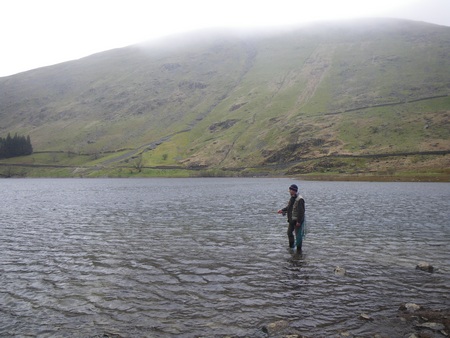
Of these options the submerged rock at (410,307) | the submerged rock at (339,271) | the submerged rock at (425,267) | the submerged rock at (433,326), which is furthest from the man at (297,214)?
the submerged rock at (433,326)

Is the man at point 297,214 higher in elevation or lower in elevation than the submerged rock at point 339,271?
higher

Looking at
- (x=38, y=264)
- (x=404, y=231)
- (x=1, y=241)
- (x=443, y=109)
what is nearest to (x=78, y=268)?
(x=38, y=264)

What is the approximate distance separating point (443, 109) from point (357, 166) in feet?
200

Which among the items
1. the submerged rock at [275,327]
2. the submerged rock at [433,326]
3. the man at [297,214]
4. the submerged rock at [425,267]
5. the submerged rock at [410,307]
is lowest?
the submerged rock at [425,267]

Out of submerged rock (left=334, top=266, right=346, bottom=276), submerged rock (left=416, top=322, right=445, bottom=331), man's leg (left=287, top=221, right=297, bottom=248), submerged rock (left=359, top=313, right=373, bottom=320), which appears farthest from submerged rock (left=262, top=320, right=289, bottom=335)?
man's leg (left=287, top=221, right=297, bottom=248)

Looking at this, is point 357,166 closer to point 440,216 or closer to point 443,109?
point 443,109

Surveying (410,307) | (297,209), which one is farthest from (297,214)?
(410,307)

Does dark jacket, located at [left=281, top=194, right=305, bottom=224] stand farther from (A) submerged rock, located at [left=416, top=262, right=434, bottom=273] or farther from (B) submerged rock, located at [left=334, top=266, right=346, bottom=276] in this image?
(A) submerged rock, located at [left=416, top=262, right=434, bottom=273]

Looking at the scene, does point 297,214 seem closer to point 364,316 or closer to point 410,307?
point 410,307

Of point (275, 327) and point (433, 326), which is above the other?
point (275, 327)

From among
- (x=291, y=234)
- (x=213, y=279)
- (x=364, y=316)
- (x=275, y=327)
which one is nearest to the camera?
(x=275, y=327)

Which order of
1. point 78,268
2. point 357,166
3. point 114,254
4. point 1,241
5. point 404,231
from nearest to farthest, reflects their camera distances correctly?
point 78,268
point 114,254
point 1,241
point 404,231
point 357,166

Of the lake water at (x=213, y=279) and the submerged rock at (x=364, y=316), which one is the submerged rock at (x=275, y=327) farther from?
the submerged rock at (x=364, y=316)

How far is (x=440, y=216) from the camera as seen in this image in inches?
1369
